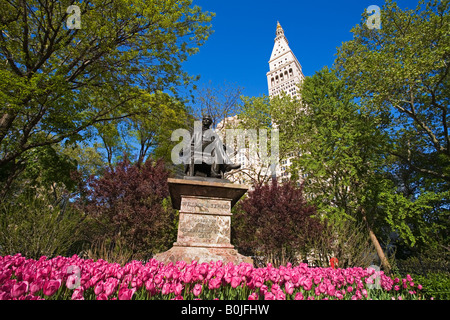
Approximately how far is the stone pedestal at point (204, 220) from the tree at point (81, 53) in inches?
258

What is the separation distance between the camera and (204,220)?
17.6 feet

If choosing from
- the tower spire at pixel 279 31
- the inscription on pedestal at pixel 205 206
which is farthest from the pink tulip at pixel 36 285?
the tower spire at pixel 279 31

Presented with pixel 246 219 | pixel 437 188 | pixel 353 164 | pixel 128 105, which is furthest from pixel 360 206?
pixel 128 105

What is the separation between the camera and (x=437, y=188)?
56.9 ft

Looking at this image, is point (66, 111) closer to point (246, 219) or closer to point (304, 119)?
point (246, 219)

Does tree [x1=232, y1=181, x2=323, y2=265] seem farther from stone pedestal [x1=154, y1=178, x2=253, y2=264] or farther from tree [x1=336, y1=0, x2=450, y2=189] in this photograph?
tree [x1=336, y1=0, x2=450, y2=189]

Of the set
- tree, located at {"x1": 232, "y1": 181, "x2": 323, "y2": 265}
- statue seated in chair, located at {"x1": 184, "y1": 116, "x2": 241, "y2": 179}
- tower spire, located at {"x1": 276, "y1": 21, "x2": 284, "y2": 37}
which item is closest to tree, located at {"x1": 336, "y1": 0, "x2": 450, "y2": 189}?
tree, located at {"x1": 232, "y1": 181, "x2": 323, "y2": 265}

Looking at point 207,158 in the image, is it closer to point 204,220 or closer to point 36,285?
point 204,220

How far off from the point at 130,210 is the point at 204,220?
682cm

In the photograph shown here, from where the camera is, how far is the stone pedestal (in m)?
4.95

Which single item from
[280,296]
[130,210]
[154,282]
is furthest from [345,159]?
[154,282]

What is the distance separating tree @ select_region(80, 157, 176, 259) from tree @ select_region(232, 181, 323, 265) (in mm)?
4408

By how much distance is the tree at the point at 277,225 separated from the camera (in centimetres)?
1038

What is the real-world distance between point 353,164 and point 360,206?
115 inches
